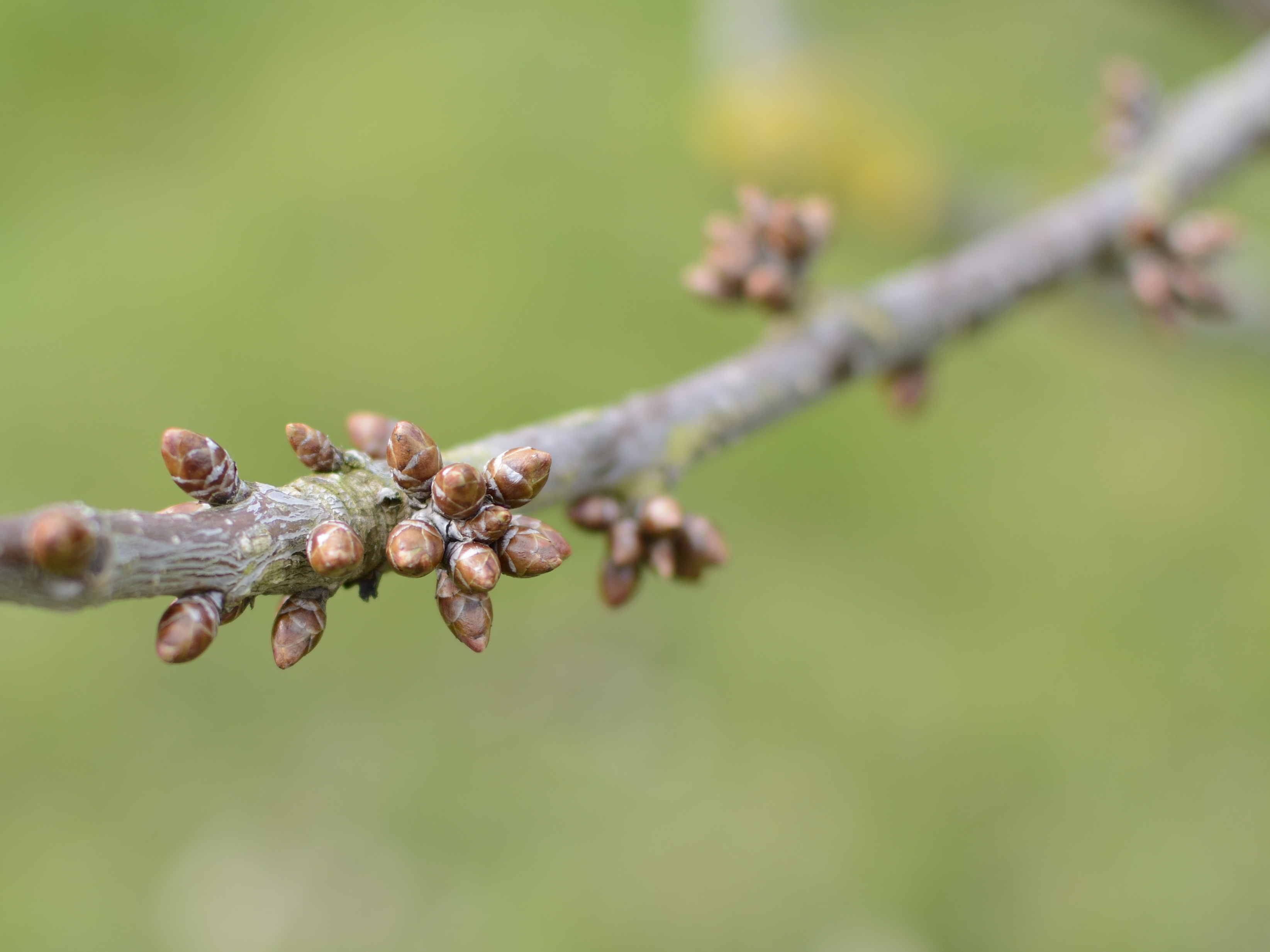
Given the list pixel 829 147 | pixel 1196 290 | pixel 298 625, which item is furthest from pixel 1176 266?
pixel 829 147

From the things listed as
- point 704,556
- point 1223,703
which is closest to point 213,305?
point 704,556

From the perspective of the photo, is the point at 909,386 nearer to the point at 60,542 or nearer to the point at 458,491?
the point at 458,491

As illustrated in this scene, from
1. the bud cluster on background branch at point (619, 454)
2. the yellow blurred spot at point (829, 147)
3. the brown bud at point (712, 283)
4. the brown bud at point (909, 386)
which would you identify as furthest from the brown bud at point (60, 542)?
the yellow blurred spot at point (829, 147)

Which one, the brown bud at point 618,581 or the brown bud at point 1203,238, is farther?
the brown bud at point 1203,238

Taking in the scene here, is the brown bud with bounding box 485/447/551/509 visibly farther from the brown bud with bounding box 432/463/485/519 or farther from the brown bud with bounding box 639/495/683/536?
the brown bud with bounding box 639/495/683/536

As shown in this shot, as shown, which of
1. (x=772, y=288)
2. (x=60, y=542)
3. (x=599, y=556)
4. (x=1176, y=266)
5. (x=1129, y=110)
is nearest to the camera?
(x=60, y=542)

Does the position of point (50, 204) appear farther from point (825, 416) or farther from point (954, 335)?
point (954, 335)

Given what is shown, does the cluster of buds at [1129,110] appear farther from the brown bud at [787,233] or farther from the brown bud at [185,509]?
the brown bud at [185,509]
